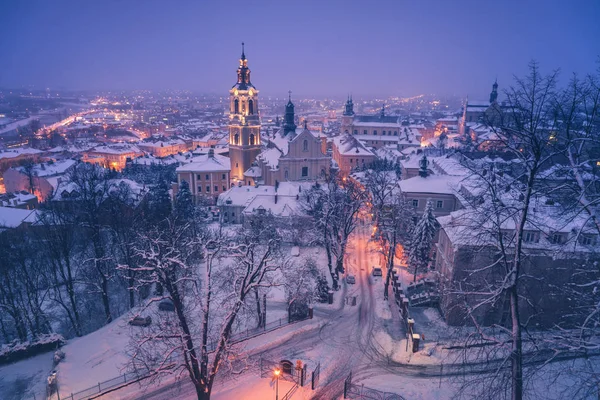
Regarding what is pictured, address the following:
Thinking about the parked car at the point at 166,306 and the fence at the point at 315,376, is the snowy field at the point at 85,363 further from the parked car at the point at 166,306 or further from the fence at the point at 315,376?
the fence at the point at 315,376

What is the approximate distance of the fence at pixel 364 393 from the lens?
52.0ft

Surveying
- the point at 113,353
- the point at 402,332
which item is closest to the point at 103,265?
the point at 113,353

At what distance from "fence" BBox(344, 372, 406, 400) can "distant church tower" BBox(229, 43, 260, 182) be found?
1760 inches

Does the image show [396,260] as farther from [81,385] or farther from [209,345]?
[81,385]

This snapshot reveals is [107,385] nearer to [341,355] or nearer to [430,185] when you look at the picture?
[341,355]

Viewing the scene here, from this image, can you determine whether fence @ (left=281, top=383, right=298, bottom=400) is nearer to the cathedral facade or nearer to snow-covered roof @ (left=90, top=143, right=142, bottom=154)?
the cathedral facade

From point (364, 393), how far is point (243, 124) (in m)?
47.0

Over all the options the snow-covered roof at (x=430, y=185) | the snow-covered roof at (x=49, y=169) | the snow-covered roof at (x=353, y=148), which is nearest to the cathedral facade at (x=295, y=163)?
the snow-covered roof at (x=353, y=148)

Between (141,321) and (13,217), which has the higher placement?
(13,217)

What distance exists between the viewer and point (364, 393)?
53.2ft

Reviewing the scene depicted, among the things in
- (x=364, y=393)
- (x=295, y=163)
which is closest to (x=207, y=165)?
(x=295, y=163)

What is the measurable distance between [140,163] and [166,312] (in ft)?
204

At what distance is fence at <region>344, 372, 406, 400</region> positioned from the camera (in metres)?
15.9

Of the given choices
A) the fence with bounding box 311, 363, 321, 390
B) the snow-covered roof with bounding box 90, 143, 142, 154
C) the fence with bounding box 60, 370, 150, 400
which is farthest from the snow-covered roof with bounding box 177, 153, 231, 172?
the fence with bounding box 311, 363, 321, 390
